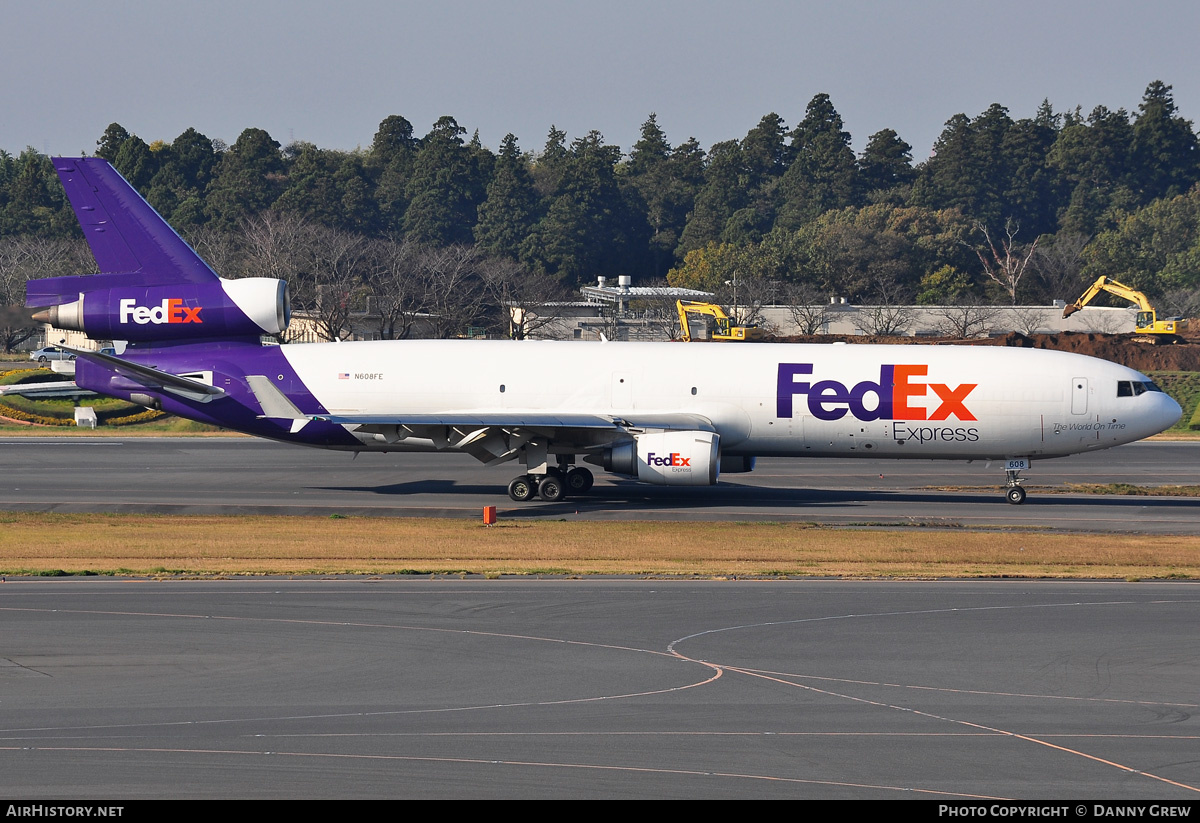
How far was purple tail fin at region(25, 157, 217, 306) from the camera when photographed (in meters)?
39.4

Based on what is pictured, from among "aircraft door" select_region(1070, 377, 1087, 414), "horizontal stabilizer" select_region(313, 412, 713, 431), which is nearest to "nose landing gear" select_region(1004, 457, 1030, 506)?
"aircraft door" select_region(1070, 377, 1087, 414)

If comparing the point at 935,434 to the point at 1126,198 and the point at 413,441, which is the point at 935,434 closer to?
the point at 413,441

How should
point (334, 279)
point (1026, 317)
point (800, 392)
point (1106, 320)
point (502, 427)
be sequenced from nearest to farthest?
1. point (502, 427)
2. point (800, 392)
3. point (334, 279)
4. point (1106, 320)
5. point (1026, 317)

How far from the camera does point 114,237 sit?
3978 cm

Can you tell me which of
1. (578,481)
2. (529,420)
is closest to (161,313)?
(529,420)

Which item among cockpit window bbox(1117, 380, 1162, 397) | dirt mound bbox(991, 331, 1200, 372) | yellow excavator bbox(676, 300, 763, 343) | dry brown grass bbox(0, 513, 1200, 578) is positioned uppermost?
yellow excavator bbox(676, 300, 763, 343)

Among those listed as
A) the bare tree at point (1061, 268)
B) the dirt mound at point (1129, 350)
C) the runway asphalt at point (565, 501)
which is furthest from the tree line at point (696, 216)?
the runway asphalt at point (565, 501)

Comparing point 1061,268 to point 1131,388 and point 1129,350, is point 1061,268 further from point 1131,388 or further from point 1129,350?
point 1131,388

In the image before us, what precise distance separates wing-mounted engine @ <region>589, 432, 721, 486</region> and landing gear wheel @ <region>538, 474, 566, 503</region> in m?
2.67

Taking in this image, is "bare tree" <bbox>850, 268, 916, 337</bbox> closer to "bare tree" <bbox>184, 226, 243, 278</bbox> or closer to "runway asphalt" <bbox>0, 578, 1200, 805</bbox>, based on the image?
"bare tree" <bbox>184, 226, 243, 278</bbox>

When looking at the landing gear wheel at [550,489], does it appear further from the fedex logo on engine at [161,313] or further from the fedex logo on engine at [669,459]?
the fedex logo on engine at [161,313]

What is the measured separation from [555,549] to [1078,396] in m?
19.6
